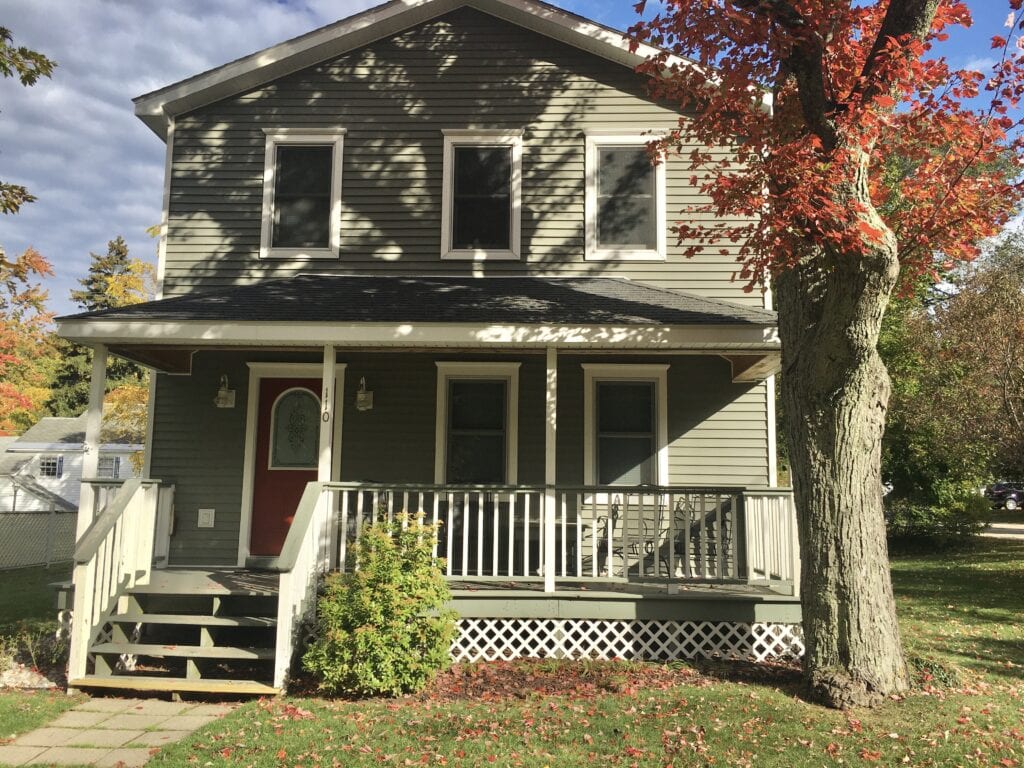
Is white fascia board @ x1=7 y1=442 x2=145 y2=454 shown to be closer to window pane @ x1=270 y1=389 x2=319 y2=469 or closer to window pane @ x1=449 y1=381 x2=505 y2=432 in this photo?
window pane @ x1=270 y1=389 x2=319 y2=469

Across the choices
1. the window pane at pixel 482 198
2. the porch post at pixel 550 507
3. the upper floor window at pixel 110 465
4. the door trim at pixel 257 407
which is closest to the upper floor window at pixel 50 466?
the upper floor window at pixel 110 465

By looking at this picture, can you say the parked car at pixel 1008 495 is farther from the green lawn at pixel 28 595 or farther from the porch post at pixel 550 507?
the green lawn at pixel 28 595

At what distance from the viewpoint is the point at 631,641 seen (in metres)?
6.88

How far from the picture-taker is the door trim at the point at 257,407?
337 inches

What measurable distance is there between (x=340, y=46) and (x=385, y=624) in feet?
24.3

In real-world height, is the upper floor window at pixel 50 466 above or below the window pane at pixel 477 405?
below

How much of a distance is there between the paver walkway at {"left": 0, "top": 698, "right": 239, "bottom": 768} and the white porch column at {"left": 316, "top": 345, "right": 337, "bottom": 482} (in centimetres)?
217

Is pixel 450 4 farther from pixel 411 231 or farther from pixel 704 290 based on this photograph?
pixel 704 290

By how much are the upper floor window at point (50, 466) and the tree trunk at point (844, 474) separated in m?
31.8

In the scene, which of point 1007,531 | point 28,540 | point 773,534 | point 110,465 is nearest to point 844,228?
point 773,534

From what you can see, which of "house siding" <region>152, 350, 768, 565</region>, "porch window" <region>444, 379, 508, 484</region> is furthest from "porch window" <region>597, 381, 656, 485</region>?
"porch window" <region>444, 379, 508, 484</region>

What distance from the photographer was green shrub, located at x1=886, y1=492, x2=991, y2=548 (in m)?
17.8

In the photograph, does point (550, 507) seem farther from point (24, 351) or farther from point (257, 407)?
point (24, 351)

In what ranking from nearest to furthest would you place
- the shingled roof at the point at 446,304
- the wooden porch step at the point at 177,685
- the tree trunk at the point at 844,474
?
the tree trunk at the point at 844,474, the wooden porch step at the point at 177,685, the shingled roof at the point at 446,304
